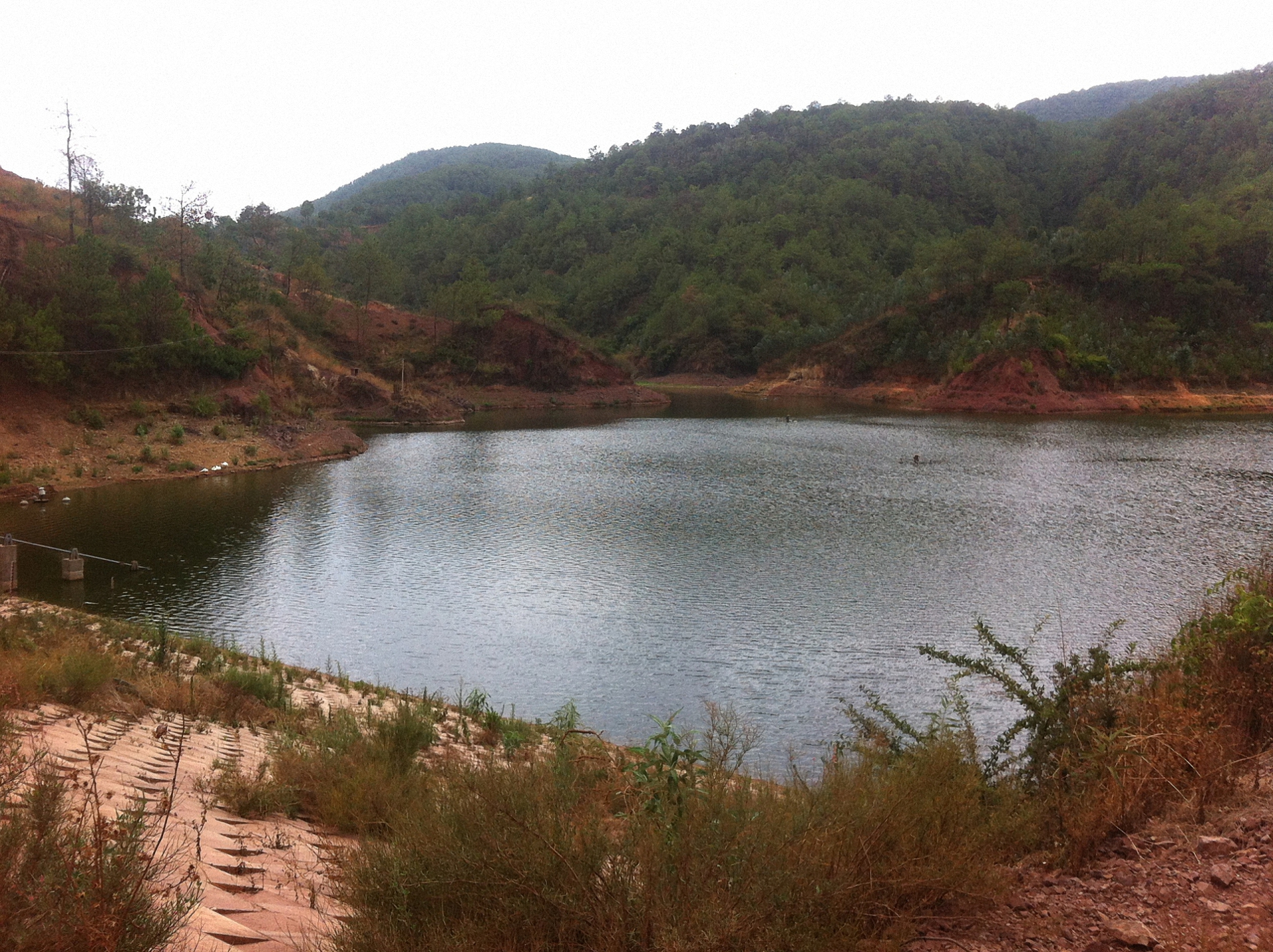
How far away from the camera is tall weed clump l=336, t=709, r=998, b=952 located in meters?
3.36

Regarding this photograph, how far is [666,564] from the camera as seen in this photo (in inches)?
696

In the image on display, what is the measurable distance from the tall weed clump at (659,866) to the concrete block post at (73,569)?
575 inches

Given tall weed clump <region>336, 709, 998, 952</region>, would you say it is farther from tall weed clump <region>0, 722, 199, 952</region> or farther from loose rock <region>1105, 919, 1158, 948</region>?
tall weed clump <region>0, 722, 199, 952</region>

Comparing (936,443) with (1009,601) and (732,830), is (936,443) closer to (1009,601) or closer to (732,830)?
(1009,601)

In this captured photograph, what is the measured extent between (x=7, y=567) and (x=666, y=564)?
12433mm

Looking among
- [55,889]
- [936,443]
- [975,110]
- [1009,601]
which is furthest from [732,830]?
[975,110]

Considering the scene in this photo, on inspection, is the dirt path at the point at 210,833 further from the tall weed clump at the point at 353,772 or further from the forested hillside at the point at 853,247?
the forested hillside at the point at 853,247

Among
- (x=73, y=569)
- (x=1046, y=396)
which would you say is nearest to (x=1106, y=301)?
(x=1046, y=396)

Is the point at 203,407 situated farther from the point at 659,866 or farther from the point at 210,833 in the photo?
the point at 659,866

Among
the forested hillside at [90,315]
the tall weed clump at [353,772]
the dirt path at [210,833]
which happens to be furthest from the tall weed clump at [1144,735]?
the forested hillside at [90,315]

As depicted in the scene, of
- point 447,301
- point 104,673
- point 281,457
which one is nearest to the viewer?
point 104,673

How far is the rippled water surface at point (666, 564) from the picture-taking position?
484 inches

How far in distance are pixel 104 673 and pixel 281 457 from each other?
2706cm

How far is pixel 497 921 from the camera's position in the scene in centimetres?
343
